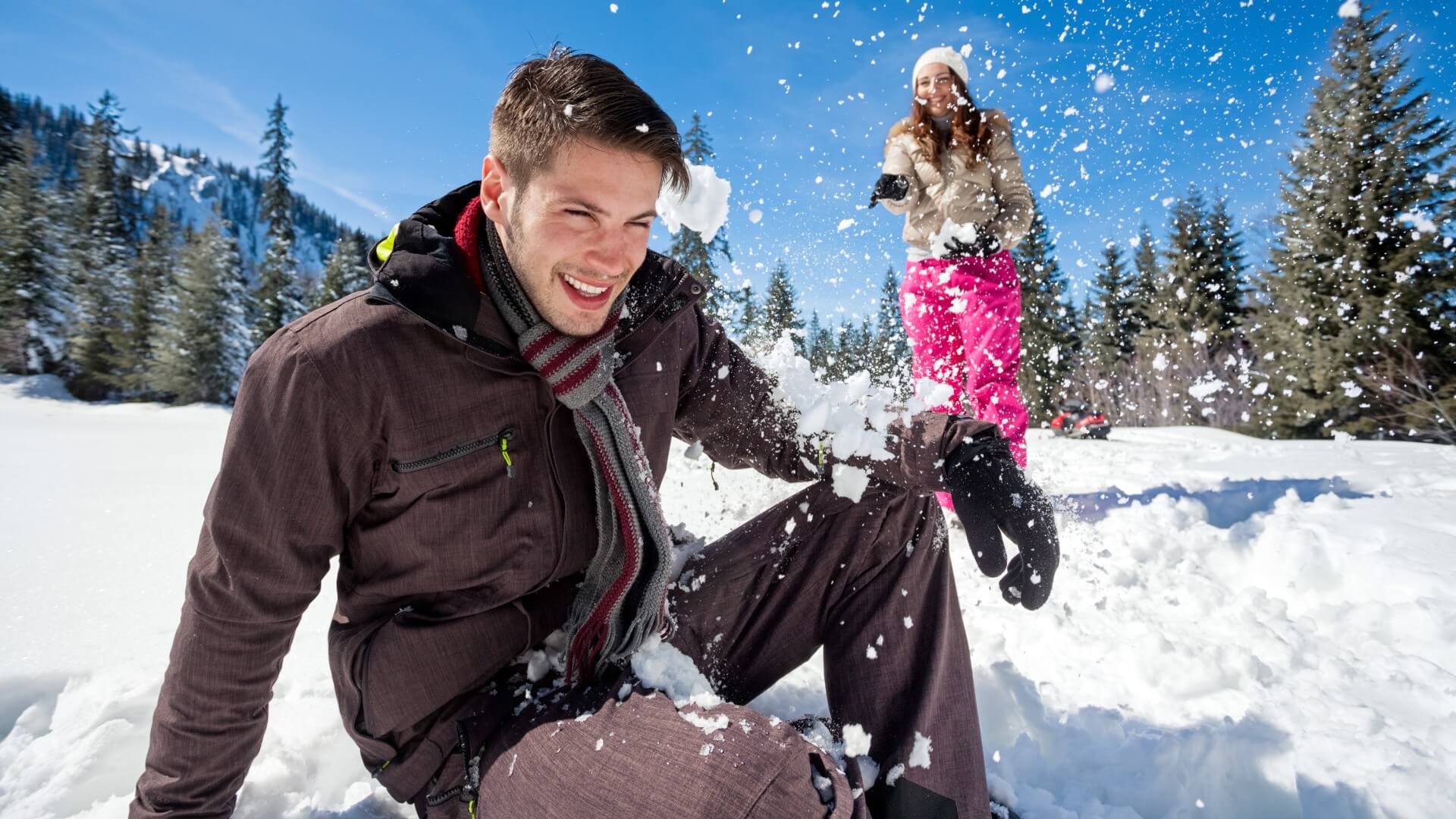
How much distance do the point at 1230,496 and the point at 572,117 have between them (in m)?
4.56

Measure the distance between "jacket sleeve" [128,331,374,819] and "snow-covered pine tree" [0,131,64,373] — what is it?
107 ft

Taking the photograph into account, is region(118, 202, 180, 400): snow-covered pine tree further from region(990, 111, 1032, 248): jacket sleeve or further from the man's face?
the man's face

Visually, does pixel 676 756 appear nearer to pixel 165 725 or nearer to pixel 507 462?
pixel 507 462

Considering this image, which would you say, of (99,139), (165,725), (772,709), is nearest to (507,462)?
(165,725)

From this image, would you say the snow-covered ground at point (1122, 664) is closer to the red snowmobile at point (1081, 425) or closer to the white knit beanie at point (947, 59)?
the white knit beanie at point (947, 59)

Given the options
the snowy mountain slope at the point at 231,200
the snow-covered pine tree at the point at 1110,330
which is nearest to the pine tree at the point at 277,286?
the snow-covered pine tree at the point at 1110,330

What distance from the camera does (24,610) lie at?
2.34 metres

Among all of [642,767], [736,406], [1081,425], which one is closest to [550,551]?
[642,767]

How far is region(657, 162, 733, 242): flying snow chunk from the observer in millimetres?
2004

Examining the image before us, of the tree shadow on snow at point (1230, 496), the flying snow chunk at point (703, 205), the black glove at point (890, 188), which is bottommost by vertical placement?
the tree shadow on snow at point (1230, 496)

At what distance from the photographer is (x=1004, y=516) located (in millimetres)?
1617

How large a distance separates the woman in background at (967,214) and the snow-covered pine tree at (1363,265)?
1345 cm

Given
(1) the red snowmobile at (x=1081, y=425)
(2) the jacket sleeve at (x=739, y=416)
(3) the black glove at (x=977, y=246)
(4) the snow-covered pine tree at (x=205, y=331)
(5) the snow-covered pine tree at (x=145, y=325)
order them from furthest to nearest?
(5) the snow-covered pine tree at (x=145, y=325)
(4) the snow-covered pine tree at (x=205, y=331)
(1) the red snowmobile at (x=1081, y=425)
(3) the black glove at (x=977, y=246)
(2) the jacket sleeve at (x=739, y=416)

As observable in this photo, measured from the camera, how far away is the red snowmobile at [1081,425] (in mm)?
10734
